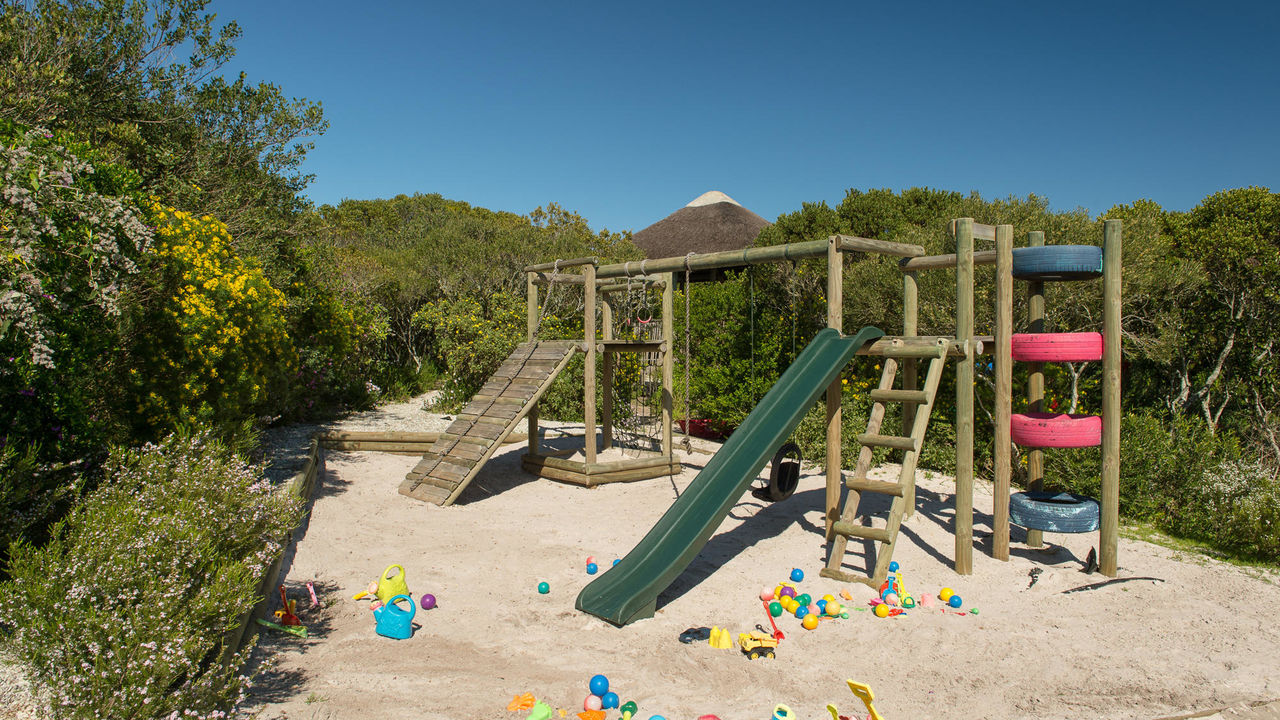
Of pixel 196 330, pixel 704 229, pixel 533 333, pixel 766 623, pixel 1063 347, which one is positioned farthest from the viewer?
pixel 704 229

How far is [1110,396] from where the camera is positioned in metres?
5.22

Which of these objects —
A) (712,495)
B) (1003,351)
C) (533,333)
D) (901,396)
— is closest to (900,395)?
(901,396)

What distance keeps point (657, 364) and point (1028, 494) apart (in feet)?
15.4

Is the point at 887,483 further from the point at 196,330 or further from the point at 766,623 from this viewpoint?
the point at 196,330

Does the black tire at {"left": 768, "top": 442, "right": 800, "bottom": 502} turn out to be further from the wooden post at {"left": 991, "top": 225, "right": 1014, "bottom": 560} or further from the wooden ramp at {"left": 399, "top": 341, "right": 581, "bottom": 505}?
the wooden ramp at {"left": 399, "top": 341, "right": 581, "bottom": 505}

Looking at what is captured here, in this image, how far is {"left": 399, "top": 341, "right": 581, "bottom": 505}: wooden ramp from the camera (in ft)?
25.3

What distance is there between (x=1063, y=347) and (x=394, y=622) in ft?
15.3

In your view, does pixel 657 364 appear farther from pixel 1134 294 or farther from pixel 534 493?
pixel 1134 294

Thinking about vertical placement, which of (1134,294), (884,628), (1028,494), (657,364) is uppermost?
(1134,294)

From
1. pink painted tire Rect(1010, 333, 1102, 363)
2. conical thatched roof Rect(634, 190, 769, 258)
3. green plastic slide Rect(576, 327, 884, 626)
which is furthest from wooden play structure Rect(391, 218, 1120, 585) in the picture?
conical thatched roof Rect(634, 190, 769, 258)

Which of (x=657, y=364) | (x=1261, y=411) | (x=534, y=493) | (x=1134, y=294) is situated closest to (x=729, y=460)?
(x=534, y=493)

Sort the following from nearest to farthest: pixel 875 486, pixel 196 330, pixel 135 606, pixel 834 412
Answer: pixel 135 606 < pixel 875 486 < pixel 834 412 < pixel 196 330

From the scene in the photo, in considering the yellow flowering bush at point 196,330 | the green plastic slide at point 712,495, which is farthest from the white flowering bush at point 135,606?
the yellow flowering bush at point 196,330

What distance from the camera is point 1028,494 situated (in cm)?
573
